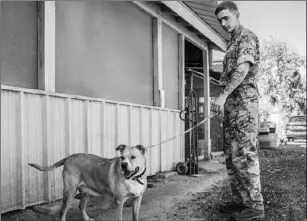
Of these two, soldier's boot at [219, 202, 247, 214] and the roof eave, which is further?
the roof eave


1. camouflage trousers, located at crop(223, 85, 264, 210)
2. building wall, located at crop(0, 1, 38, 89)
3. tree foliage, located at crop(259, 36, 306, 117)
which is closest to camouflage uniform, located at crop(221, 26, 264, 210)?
camouflage trousers, located at crop(223, 85, 264, 210)

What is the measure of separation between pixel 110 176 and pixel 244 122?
1551 millimetres

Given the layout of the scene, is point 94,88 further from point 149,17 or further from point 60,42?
point 149,17

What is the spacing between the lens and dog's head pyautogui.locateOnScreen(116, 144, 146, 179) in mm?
3127

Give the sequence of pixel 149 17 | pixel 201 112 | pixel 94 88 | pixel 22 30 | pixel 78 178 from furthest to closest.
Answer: pixel 201 112 → pixel 149 17 → pixel 94 88 → pixel 22 30 → pixel 78 178

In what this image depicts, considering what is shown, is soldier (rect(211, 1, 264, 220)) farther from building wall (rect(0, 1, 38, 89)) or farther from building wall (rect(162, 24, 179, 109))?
building wall (rect(162, 24, 179, 109))

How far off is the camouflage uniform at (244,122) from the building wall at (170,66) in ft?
12.8

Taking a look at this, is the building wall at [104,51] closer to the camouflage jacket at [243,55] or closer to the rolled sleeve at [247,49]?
the camouflage jacket at [243,55]

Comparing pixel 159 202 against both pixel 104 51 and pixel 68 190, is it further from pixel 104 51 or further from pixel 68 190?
pixel 104 51

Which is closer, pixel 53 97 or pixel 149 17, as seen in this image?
pixel 53 97

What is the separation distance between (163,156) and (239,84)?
382 cm

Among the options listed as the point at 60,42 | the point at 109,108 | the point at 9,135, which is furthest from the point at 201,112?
the point at 9,135

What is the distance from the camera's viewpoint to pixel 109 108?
5.25 m

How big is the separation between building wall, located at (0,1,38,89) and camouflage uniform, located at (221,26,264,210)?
2.33 m
